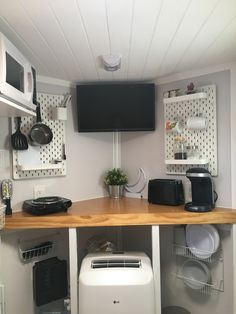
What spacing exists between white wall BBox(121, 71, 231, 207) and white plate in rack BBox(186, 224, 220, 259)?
22 cm

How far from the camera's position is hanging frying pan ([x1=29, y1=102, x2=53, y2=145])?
1979mm

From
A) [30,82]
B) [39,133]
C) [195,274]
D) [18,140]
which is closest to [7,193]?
[18,140]

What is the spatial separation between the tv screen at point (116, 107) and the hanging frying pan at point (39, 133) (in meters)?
0.33

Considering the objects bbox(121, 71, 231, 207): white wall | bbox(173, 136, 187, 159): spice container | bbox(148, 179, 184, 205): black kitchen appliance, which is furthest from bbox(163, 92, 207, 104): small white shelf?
bbox(148, 179, 184, 205): black kitchen appliance

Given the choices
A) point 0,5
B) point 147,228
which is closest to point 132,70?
point 0,5

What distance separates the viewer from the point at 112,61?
1741 mm

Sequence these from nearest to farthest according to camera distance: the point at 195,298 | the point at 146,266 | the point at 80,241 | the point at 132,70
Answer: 1. the point at 146,266
2. the point at 132,70
3. the point at 195,298
4. the point at 80,241

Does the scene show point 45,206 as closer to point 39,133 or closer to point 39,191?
point 39,191

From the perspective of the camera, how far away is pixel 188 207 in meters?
1.87

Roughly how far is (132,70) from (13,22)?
99 cm

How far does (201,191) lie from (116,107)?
3.29 ft

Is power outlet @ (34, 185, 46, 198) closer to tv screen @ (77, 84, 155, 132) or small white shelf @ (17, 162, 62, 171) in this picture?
small white shelf @ (17, 162, 62, 171)

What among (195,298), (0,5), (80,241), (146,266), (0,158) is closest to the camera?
(0,5)

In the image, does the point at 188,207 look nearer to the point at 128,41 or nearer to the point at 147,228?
the point at 147,228
